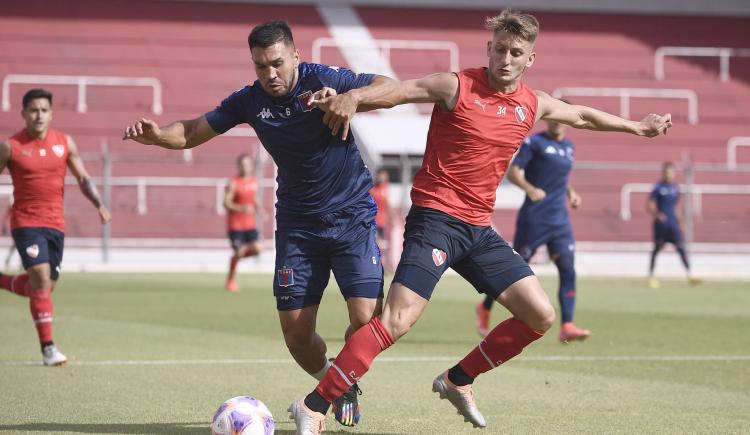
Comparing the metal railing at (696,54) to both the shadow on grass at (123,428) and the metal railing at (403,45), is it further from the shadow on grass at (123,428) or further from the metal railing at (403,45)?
the shadow on grass at (123,428)

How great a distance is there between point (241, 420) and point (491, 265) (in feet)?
5.48

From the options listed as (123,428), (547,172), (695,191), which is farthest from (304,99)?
(695,191)

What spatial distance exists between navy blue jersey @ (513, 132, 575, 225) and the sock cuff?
6.15m

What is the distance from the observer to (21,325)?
13188 millimetres

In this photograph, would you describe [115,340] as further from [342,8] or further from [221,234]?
[342,8]

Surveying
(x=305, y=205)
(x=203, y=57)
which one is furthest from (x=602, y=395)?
(x=203, y=57)

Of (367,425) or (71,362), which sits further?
(71,362)

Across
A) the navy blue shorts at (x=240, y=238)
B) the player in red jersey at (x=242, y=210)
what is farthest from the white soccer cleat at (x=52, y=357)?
the navy blue shorts at (x=240, y=238)

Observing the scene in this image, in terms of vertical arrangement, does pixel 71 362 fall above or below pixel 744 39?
below

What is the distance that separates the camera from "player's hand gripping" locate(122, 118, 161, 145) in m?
6.64

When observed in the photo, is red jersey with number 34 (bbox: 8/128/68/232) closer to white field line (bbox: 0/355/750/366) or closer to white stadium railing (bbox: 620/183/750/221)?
white field line (bbox: 0/355/750/366)

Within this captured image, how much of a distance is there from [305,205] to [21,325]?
7458 mm

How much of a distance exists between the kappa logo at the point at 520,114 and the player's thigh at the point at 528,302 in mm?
885

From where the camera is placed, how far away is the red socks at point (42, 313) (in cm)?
984
